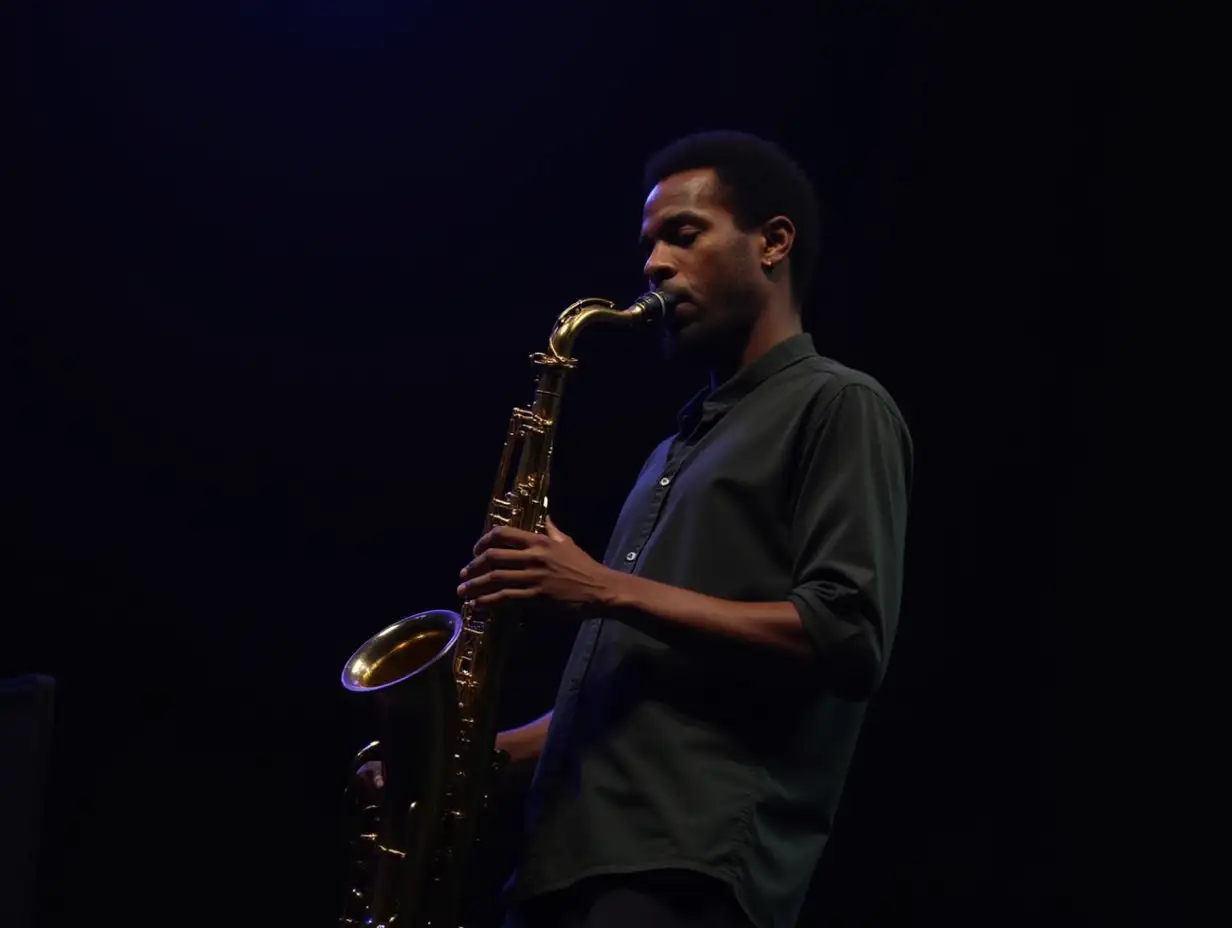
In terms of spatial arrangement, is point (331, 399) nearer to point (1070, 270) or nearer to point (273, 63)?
point (273, 63)

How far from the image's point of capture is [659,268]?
2041mm

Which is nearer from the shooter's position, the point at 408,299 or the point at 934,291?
the point at 934,291

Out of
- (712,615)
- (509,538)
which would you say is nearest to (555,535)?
(509,538)

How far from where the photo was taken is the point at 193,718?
2871 millimetres

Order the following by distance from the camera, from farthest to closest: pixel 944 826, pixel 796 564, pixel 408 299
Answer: pixel 408 299 → pixel 944 826 → pixel 796 564

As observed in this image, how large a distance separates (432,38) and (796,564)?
203 centimetres

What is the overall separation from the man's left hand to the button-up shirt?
0.32 ft

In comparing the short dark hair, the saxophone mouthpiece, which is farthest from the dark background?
the saxophone mouthpiece

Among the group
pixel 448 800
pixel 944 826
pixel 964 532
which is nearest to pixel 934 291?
pixel 964 532

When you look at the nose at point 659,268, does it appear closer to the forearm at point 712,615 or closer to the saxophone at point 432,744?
the saxophone at point 432,744

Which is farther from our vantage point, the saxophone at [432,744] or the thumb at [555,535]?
the saxophone at [432,744]

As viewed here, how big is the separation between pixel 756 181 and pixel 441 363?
1212mm

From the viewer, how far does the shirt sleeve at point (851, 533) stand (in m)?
1.60

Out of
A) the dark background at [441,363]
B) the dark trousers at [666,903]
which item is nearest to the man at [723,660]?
the dark trousers at [666,903]
